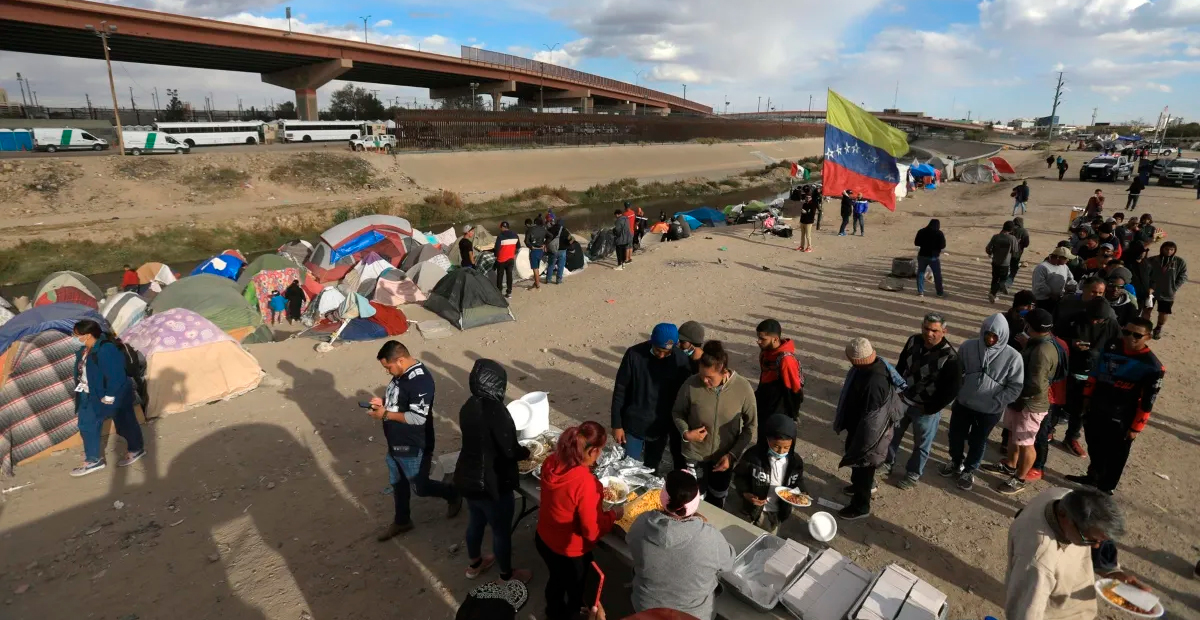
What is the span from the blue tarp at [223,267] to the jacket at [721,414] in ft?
39.1

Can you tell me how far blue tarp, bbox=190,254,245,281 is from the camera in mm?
12336

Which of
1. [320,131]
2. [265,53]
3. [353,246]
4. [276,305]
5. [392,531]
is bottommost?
[392,531]

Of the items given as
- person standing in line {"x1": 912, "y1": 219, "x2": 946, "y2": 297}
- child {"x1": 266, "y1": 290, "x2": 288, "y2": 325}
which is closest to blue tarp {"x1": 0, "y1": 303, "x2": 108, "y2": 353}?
child {"x1": 266, "y1": 290, "x2": 288, "y2": 325}

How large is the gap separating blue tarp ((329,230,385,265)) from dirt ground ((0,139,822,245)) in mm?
13351

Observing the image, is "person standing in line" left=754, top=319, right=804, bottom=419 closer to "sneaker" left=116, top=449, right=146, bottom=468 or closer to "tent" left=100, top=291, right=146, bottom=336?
"sneaker" left=116, top=449, right=146, bottom=468

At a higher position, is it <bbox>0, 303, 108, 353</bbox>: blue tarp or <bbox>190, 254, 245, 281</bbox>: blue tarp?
<bbox>0, 303, 108, 353</bbox>: blue tarp

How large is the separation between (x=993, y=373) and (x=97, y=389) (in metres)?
7.97

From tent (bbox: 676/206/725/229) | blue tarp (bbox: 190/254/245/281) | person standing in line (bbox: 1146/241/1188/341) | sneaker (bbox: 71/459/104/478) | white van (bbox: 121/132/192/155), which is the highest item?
white van (bbox: 121/132/192/155)

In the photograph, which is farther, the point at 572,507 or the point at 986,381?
the point at 986,381

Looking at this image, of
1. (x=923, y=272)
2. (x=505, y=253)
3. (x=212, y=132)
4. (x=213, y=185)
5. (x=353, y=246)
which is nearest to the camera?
(x=923, y=272)

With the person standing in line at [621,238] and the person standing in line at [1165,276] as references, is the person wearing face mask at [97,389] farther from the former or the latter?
the person standing in line at [1165,276]

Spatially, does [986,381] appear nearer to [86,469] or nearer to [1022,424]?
[1022,424]

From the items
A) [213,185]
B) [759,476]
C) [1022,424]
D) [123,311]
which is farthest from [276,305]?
[213,185]

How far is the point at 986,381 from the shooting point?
4.62 metres
